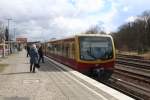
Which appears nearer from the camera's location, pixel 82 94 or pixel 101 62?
pixel 82 94

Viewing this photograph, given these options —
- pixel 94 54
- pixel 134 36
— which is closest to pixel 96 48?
pixel 94 54

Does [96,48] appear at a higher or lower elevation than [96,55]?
higher

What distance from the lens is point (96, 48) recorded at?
24.9 m

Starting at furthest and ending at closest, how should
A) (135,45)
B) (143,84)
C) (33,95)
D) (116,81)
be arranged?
(135,45) → (116,81) → (143,84) → (33,95)

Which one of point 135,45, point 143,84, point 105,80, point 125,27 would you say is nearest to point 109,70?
point 105,80

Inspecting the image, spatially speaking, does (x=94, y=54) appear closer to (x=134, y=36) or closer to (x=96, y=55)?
(x=96, y=55)

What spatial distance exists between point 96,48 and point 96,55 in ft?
1.40

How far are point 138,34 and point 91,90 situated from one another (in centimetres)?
9129

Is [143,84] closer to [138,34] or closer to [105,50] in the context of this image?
[105,50]

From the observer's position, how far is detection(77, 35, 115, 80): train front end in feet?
80.7

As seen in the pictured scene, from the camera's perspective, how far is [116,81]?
25.5m

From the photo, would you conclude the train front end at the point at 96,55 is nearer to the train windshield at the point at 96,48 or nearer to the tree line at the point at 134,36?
the train windshield at the point at 96,48

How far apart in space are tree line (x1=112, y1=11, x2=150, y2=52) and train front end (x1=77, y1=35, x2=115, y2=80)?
2887 inches

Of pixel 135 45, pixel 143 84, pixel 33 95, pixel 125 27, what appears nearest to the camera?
pixel 33 95
